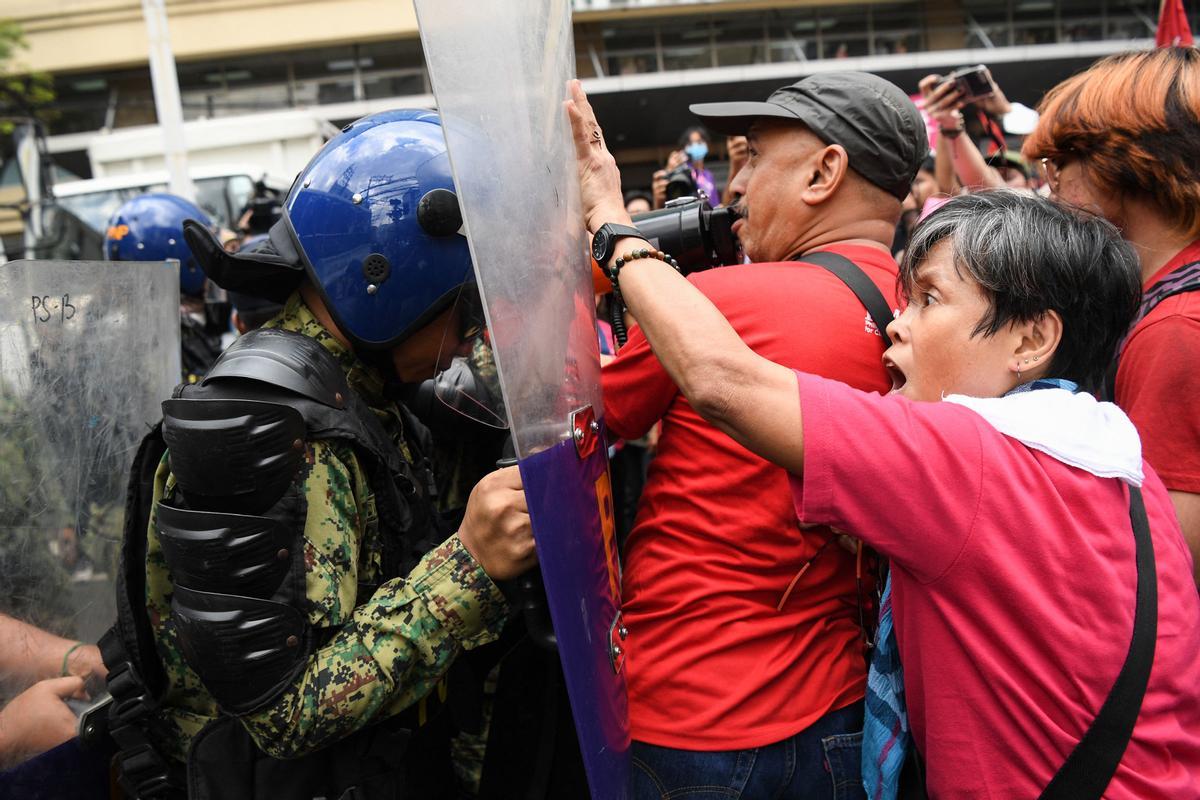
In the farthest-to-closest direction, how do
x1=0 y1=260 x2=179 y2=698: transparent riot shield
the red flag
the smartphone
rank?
the red flag → the smartphone → x1=0 y1=260 x2=179 y2=698: transparent riot shield

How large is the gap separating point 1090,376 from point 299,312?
1417mm

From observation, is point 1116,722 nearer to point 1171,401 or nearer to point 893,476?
point 893,476

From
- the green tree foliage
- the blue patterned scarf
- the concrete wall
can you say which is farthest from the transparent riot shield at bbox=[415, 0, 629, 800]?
the green tree foliage

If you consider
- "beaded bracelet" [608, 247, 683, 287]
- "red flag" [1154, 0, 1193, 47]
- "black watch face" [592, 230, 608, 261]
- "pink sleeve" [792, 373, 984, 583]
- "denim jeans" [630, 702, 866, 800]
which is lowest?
"denim jeans" [630, 702, 866, 800]

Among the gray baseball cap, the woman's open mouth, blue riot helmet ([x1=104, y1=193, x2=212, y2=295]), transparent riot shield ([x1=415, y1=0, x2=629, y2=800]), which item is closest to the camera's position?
transparent riot shield ([x1=415, y1=0, x2=629, y2=800])

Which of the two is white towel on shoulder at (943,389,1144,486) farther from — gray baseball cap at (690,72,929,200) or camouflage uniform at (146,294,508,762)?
camouflage uniform at (146,294,508,762)

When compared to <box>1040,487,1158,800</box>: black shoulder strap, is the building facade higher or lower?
higher

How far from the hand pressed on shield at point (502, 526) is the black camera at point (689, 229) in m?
0.58

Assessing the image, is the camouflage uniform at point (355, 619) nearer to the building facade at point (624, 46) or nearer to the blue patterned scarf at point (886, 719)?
the blue patterned scarf at point (886, 719)

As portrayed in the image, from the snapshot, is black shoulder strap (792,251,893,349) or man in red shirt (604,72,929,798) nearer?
man in red shirt (604,72,929,798)

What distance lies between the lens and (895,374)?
1.55m

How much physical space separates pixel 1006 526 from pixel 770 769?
595 mm

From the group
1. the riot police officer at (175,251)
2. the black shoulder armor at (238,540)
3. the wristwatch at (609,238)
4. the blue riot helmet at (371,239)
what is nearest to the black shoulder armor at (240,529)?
the black shoulder armor at (238,540)

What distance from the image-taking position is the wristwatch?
140cm
